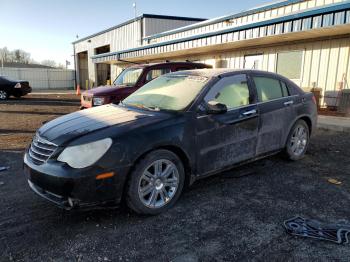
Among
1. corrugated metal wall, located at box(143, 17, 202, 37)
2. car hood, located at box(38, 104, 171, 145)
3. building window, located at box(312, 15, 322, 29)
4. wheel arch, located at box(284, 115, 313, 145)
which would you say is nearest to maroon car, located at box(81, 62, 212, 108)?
building window, located at box(312, 15, 322, 29)

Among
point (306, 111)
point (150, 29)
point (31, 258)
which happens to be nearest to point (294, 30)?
point (306, 111)

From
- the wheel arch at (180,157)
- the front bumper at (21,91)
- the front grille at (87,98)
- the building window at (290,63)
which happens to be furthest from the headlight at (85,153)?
the front bumper at (21,91)

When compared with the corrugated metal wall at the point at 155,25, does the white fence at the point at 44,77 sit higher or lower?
lower

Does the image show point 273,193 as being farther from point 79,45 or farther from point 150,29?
point 79,45

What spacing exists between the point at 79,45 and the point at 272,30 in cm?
3174

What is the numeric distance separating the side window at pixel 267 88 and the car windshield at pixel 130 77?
16.0 feet

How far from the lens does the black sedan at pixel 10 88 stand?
1785 cm

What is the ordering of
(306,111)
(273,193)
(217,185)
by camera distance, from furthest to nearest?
1. (306,111)
2. (217,185)
3. (273,193)

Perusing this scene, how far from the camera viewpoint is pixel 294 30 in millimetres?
9500

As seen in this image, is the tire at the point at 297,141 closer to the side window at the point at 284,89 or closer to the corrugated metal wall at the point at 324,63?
the side window at the point at 284,89

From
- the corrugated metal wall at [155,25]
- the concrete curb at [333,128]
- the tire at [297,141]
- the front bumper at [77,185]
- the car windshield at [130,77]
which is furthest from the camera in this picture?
the corrugated metal wall at [155,25]

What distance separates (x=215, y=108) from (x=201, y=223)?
140cm

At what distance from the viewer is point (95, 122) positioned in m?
3.43

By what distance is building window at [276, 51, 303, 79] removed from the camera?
11584 millimetres
